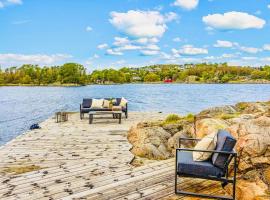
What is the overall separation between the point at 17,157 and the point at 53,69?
→ 103138mm

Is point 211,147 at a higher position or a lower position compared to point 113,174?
higher

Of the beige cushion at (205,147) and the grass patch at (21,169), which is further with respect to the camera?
the grass patch at (21,169)

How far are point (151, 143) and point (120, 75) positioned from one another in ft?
369

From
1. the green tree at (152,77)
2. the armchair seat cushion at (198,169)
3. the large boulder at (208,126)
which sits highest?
the green tree at (152,77)

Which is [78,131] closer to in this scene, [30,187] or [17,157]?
[17,157]

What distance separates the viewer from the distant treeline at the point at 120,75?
105m

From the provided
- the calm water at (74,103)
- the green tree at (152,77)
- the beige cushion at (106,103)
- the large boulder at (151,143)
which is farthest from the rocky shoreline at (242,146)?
the green tree at (152,77)

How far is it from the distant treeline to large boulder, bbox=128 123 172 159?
92.3 metres

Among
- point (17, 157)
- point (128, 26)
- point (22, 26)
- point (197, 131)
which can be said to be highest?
point (22, 26)

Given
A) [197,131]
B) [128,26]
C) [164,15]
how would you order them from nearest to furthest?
[197,131], [128,26], [164,15]

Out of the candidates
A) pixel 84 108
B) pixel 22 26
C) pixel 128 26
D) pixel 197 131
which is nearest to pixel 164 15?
pixel 22 26

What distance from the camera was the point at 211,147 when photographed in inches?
167

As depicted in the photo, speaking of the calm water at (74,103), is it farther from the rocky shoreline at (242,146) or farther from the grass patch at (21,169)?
the rocky shoreline at (242,146)

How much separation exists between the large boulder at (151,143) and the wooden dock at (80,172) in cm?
29
